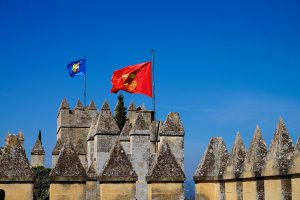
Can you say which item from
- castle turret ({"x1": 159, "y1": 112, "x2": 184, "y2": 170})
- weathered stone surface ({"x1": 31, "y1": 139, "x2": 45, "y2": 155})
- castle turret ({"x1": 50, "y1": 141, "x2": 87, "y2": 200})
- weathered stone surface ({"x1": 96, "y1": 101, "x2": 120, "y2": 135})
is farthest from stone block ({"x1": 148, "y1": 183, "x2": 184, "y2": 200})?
weathered stone surface ({"x1": 31, "y1": 139, "x2": 45, "y2": 155})

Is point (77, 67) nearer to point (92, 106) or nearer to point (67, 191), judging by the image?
point (92, 106)

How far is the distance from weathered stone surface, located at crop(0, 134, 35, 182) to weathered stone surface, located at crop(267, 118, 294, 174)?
7.15 m

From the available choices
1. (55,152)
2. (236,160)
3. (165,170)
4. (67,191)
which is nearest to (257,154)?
(236,160)

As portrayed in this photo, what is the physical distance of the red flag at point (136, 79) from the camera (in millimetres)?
24359

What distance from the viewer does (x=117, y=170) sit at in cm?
1584

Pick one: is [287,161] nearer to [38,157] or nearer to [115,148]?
[115,148]

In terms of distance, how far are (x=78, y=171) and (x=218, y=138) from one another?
5.51 meters

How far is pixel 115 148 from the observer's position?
1606 cm

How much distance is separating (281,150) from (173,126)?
793cm

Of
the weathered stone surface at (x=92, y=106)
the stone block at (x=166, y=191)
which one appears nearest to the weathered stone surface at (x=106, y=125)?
the stone block at (x=166, y=191)

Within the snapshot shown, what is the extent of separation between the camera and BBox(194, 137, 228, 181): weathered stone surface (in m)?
18.1

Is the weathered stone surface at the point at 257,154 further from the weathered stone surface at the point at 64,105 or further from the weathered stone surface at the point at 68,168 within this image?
the weathered stone surface at the point at 64,105

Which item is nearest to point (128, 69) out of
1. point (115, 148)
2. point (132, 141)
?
point (132, 141)

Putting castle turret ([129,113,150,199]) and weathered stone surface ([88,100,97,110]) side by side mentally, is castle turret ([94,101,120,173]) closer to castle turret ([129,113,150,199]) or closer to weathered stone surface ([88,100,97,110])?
castle turret ([129,113,150,199])
